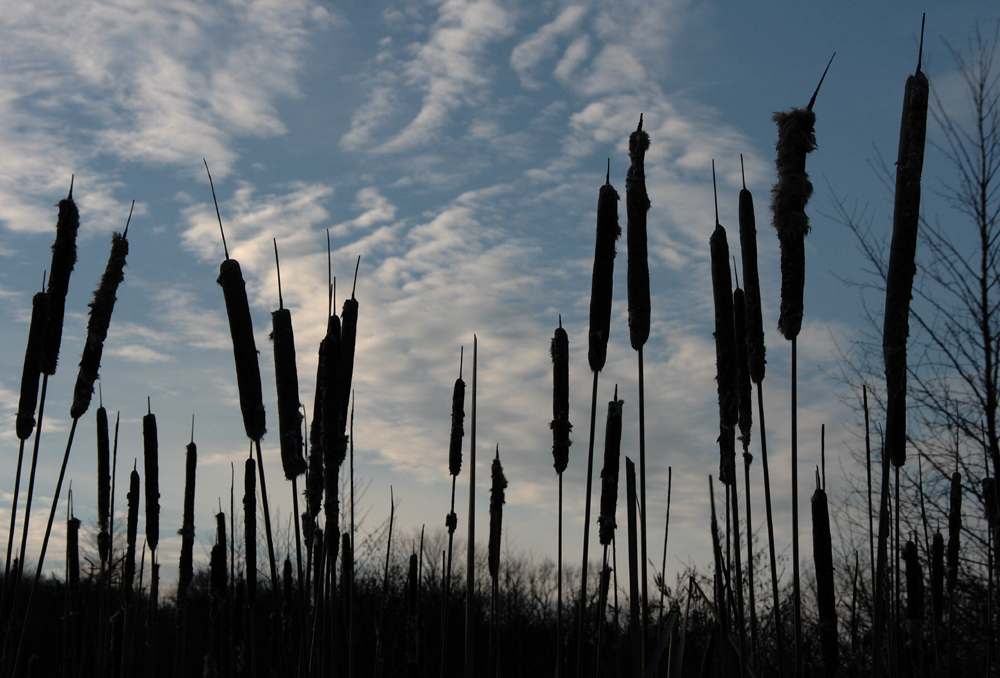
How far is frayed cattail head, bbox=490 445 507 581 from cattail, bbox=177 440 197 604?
1652 mm

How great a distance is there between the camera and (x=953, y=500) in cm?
490

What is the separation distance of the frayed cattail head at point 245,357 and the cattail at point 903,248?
5.47 ft

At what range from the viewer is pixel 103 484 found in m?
4.38

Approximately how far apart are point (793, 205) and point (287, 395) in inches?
63.4

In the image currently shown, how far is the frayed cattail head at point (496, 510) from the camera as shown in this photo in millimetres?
3938

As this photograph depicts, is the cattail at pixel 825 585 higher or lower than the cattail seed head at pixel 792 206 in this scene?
lower

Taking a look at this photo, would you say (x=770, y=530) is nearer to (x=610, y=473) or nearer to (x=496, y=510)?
(x=610, y=473)

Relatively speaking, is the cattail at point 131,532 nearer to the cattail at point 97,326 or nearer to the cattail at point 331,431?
the cattail at point 97,326

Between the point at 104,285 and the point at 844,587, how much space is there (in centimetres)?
1198

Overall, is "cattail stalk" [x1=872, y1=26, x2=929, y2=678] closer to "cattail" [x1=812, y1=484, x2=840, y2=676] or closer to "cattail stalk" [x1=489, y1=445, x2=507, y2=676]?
"cattail" [x1=812, y1=484, x2=840, y2=676]

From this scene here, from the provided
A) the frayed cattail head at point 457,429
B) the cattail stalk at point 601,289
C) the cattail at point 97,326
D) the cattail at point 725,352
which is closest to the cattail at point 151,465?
the cattail at point 97,326

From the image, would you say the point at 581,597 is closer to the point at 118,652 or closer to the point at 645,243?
the point at 645,243

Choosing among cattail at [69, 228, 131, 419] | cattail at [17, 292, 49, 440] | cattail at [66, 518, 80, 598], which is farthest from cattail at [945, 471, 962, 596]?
cattail at [66, 518, 80, 598]

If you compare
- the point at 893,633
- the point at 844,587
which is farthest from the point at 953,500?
the point at 844,587
